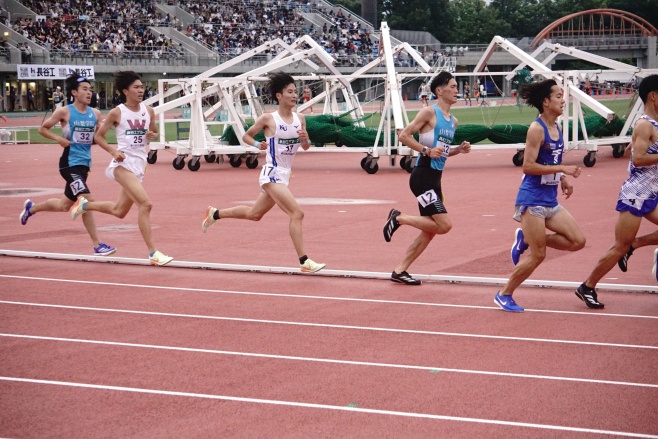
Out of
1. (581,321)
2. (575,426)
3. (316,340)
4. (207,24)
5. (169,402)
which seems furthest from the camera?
(207,24)

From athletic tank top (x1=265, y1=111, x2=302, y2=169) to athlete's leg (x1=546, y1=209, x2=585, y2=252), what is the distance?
10.5 feet

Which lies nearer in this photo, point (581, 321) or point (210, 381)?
point (210, 381)

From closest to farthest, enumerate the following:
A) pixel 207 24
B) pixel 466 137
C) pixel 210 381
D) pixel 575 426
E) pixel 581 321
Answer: pixel 575 426 → pixel 210 381 → pixel 581 321 → pixel 466 137 → pixel 207 24

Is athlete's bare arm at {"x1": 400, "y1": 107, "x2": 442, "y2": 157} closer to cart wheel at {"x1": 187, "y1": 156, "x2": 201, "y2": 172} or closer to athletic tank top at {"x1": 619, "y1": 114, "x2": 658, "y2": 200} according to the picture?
athletic tank top at {"x1": 619, "y1": 114, "x2": 658, "y2": 200}

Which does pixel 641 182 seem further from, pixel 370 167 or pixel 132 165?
pixel 370 167

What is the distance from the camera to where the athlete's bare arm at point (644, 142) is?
25.8 ft

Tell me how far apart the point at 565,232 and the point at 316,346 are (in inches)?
95.7

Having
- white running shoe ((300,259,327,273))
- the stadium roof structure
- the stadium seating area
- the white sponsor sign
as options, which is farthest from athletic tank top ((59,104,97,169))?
the stadium roof structure

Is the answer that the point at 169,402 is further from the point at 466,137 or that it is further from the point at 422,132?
the point at 466,137

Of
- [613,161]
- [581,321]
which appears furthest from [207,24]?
[581,321]

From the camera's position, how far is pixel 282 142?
1022 cm

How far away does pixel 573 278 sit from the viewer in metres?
9.84

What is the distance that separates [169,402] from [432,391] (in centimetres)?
163

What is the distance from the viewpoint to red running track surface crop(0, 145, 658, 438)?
5484 millimetres
